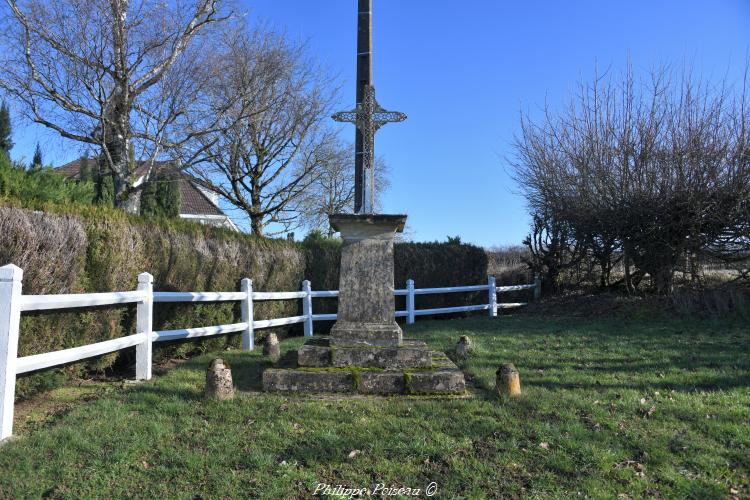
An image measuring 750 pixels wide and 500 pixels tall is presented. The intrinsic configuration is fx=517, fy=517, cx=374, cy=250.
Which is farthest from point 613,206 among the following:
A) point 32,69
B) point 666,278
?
point 32,69

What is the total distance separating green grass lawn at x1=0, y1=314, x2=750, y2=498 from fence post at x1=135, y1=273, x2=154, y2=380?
42 centimetres

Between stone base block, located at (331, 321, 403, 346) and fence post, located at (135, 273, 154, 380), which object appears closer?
stone base block, located at (331, 321, 403, 346)

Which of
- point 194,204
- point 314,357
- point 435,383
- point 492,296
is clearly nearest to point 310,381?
point 314,357

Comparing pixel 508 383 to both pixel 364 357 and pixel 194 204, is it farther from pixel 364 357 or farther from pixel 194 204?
pixel 194 204

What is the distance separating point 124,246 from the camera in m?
6.39

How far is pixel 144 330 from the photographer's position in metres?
6.08

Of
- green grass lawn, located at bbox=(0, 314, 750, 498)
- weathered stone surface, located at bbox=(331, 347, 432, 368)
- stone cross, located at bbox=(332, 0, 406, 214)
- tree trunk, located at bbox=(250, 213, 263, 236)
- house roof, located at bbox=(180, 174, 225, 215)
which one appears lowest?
green grass lawn, located at bbox=(0, 314, 750, 498)

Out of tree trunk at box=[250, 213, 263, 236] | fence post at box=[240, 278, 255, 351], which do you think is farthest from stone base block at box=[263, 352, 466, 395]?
tree trunk at box=[250, 213, 263, 236]

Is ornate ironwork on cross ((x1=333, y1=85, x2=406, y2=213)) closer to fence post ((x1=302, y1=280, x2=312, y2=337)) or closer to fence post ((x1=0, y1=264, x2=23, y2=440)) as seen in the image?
fence post ((x1=0, y1=264, x2=23, y2=440))

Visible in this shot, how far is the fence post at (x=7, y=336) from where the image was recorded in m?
3.85

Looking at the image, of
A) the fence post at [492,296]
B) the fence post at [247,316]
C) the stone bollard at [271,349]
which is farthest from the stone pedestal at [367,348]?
the fence post at [492,296]

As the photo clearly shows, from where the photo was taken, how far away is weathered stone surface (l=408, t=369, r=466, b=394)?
5.05 meters

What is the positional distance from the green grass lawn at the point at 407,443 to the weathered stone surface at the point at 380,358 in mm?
579

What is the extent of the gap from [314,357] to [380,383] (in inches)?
30.3
